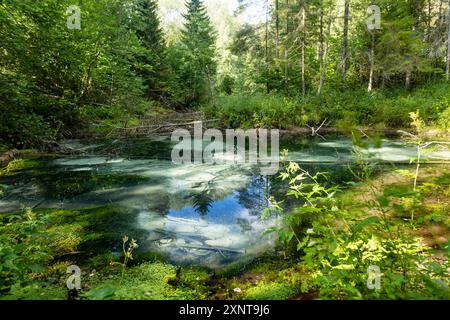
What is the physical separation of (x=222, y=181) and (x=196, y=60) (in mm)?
29717

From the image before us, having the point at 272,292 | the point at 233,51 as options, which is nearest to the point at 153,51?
the point at 233,51

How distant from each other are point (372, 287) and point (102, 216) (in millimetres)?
4863

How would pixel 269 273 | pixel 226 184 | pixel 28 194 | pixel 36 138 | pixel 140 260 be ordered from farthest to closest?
pixel 36 138, pixel 226 184, pixel 28 194, pixel 140 260, pixel 269 273

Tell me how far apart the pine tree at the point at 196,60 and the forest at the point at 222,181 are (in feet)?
37.6

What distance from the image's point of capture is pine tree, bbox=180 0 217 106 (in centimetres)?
3478

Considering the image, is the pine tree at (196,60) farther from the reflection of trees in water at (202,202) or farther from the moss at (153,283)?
the moss at (153,283)

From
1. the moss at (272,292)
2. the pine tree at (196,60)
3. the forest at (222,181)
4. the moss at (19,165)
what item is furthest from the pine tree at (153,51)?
the moss at (272,292)

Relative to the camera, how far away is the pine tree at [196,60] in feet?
114

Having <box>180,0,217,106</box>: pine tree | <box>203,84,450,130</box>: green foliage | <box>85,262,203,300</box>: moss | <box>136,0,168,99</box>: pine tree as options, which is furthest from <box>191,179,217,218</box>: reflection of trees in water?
<box>180,0,217,106</box>: pine tree

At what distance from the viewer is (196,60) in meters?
34.8

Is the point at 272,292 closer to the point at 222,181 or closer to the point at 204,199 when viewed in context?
the point at 204,199
